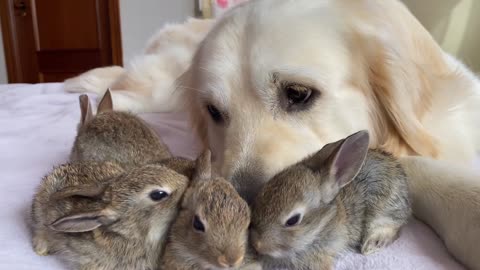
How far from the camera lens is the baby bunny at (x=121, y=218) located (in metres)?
0.82

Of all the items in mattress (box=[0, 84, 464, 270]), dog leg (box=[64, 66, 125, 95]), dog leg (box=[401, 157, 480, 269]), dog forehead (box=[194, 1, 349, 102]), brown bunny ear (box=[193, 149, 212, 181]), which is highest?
dog forehead (box=[194, 1, 349, 102])

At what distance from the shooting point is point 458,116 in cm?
149

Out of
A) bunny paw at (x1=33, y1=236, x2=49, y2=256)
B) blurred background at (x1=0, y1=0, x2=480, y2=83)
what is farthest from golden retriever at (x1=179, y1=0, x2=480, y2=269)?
blurred background at (x1=0, y1=0, x2=480, y2=83)

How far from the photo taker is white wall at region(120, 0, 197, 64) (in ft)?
16.1

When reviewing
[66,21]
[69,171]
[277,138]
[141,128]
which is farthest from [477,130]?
[66,21]

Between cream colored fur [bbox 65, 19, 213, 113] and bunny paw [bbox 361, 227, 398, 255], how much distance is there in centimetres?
141

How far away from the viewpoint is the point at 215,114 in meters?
1.31

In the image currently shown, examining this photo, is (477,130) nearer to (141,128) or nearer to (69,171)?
(141,128)

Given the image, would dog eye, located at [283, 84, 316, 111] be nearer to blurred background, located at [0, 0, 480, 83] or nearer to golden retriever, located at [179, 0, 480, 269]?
golden retriever, located at [179, 0, 480, 269]

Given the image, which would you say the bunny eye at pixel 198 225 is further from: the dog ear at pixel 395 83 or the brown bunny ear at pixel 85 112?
the dog ear at pixel 395 83

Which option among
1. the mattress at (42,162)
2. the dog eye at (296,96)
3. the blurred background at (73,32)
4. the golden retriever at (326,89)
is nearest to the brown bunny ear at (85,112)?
the mattress at (42,162)

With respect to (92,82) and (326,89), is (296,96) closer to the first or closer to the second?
(326,89)

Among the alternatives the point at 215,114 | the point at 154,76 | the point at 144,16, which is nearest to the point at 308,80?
the point at 215,114

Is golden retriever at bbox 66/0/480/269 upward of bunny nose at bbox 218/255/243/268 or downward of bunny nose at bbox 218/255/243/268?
upward
